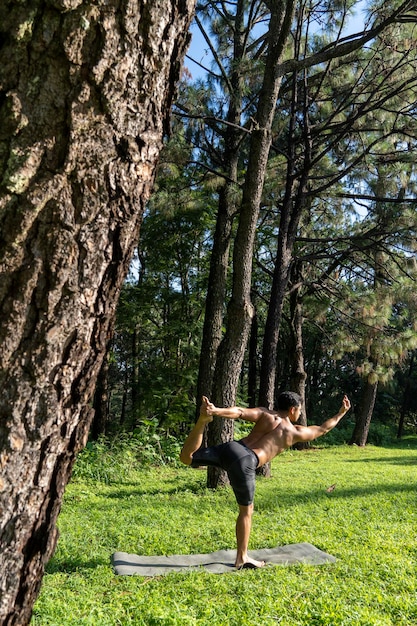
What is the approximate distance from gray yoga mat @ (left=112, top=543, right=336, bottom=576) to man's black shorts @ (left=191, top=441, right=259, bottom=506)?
634 mm

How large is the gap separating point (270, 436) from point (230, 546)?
130 centimetres

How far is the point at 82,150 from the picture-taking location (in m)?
1.39

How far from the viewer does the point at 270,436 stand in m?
5.64

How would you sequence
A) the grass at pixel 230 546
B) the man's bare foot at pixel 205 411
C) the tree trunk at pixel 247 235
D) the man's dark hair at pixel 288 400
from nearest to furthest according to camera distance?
the grass at pixel 230 546
the man's bare foot at pixel 205 411
the man's dark hair at pixel 288 400
the tree trunk at pixel 247 235

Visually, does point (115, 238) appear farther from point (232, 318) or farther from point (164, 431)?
point (164, 431)

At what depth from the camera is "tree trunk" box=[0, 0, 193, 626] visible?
4.33 feet

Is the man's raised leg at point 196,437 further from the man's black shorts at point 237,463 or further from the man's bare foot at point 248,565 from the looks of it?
the man's bare foot at point 248,565

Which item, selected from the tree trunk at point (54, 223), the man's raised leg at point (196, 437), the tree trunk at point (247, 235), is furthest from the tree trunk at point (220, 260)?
the tree trunk at point (54, 223)

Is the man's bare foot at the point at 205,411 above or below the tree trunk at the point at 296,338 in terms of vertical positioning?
below

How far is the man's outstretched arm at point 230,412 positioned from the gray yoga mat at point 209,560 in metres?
1.36

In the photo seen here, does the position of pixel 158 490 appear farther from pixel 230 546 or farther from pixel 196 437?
pixel 196 437

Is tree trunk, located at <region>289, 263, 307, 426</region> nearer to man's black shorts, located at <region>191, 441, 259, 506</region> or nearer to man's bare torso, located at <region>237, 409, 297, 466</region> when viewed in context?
man's bare torso, located at <region>237, 409, 297, 466</region>

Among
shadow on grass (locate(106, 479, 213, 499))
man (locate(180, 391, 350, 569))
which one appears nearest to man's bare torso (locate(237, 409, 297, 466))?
man (locate(180, 391, 350, 569))

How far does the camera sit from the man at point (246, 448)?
16.8 feet
